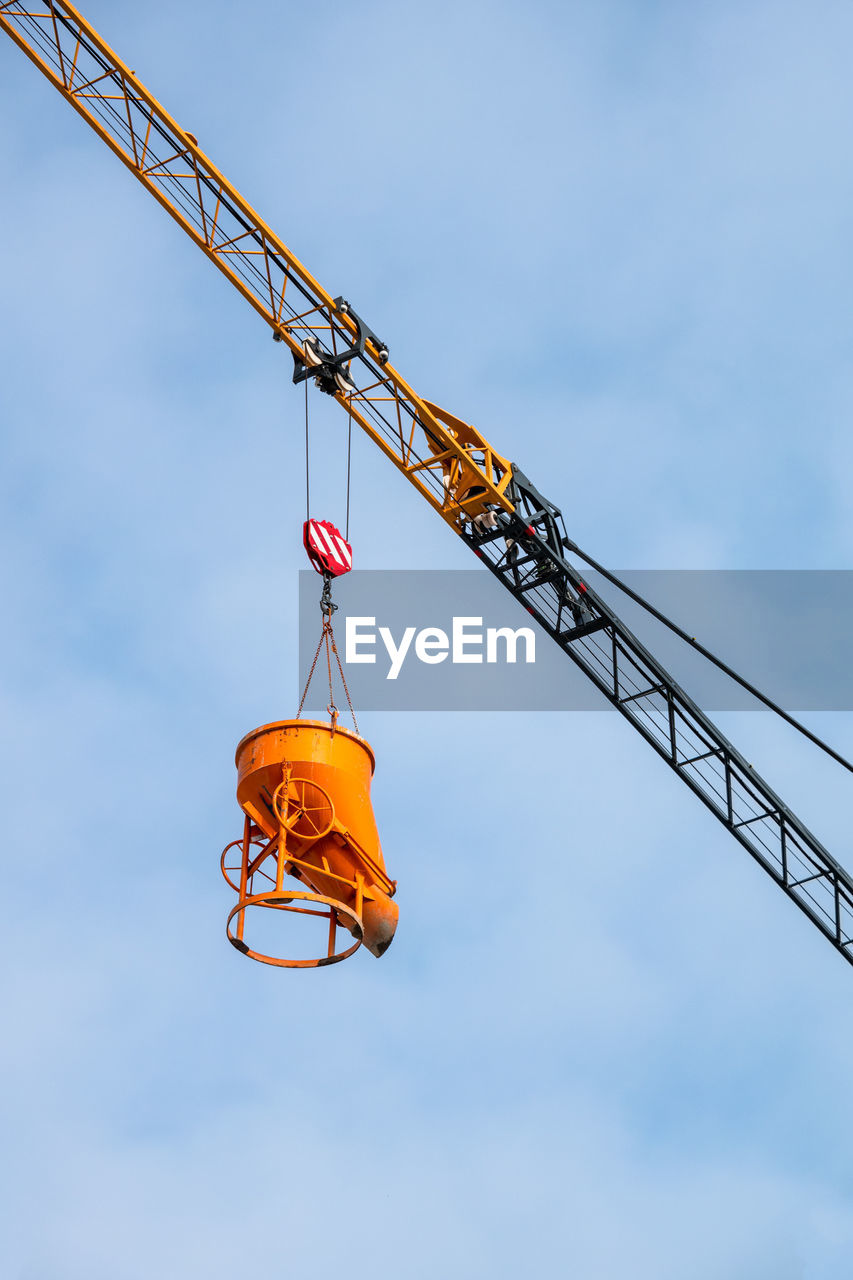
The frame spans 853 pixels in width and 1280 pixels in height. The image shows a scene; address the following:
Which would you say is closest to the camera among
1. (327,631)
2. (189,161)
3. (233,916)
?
(233,916)

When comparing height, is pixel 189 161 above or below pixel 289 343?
above

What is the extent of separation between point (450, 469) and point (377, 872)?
995 centimetres

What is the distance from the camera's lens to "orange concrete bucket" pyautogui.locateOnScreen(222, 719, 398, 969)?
29766 mm

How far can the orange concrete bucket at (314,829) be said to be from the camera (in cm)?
2977

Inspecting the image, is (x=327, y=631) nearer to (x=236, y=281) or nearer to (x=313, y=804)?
(x=313, y=804)

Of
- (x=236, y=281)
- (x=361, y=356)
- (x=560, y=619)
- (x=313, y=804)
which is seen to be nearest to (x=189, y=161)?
(x=236, y=281)

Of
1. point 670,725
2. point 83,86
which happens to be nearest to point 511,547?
point 670,725

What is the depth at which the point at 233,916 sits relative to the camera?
29688 millimetres

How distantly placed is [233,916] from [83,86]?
1681cm

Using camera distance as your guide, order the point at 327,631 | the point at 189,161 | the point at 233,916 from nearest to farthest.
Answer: the point at 233,916 < the point at 327,631 < the point at 189,161

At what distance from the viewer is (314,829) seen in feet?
98.3

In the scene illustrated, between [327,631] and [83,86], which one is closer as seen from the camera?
[327,631]

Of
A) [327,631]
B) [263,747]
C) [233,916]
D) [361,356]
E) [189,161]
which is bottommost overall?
[233,916]

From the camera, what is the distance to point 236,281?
37.1 m
